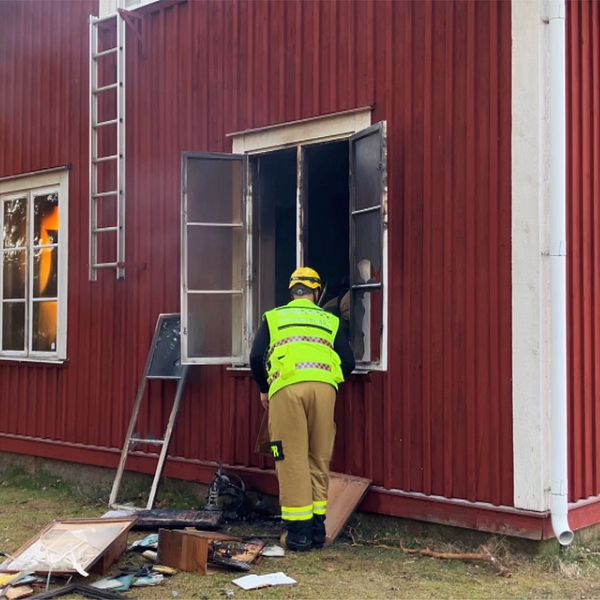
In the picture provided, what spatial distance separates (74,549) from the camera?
551 cm

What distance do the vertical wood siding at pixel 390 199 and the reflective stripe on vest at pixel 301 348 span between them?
477mm

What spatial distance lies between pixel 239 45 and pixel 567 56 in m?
2.76

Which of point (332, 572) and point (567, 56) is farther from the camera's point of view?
point (567, 56)

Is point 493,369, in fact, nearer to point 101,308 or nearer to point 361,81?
point 361,81

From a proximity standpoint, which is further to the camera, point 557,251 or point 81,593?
point 557,251

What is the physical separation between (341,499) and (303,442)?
24.7 inches

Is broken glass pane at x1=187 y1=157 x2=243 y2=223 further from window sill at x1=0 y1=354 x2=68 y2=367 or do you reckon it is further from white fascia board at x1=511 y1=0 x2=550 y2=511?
window sill at x1=0 y1=354 x2=68 y2=367

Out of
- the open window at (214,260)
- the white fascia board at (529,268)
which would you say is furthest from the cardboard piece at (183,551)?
the white fascia board at (529,268)

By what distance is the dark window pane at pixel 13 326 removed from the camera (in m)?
9.48

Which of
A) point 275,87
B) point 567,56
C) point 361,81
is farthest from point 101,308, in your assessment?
point 567,56

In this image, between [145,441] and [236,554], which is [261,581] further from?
[145,441]

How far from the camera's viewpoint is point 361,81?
6.63m

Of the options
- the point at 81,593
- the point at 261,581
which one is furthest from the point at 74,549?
the point at 261,581

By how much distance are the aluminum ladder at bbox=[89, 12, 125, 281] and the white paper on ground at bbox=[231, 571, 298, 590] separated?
371 cm
